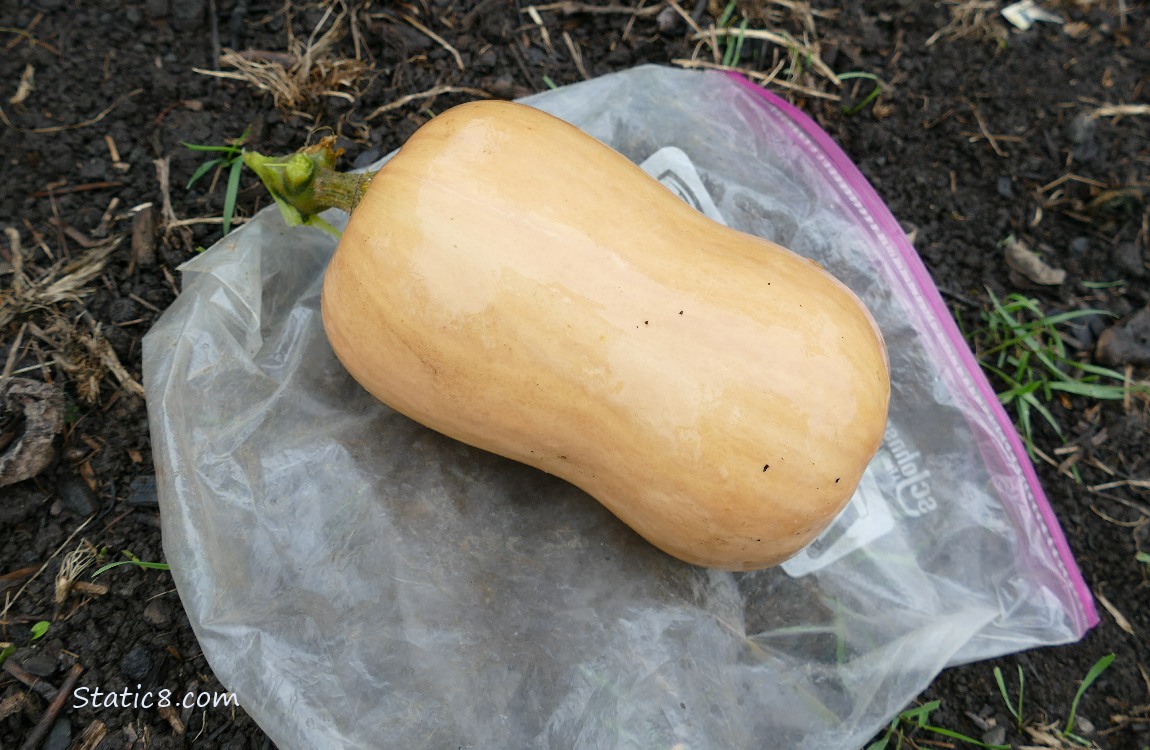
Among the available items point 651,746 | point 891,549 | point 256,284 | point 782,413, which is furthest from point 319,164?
point 891,549

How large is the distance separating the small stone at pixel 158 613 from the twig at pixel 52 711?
14cm

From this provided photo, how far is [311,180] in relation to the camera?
55.3 inches

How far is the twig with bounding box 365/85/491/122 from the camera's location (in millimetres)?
1824

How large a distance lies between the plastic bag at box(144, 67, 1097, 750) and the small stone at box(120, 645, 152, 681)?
20cm

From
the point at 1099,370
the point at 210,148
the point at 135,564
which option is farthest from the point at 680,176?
the point at 135,564

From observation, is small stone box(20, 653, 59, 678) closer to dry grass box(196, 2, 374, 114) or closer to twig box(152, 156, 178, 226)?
twig box(152, 156, 178, 226)

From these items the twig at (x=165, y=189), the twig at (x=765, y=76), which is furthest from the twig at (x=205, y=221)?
the twig at (x=765, y=76)

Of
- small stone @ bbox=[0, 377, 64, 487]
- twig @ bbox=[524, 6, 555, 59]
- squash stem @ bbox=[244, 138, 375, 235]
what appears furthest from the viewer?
twig @ bbox=[524, 6, 555, 59]

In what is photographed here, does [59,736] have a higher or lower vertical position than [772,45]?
lower

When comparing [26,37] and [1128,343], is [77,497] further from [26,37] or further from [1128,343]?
[1128,343]

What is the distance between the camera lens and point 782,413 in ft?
4.03

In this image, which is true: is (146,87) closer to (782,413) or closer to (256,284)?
(256,284)

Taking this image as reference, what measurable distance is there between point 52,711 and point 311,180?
42.6 inches

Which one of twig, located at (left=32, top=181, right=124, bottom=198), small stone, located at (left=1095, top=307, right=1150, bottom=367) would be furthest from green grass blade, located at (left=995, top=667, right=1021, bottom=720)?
twig, located at (left=32, top=181, right=124, bottom=198)
